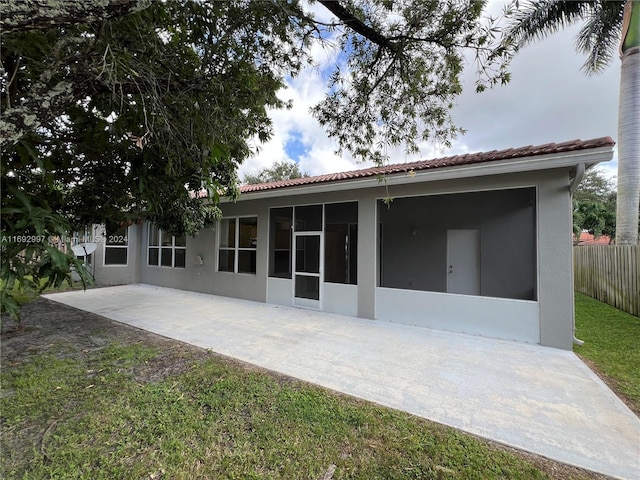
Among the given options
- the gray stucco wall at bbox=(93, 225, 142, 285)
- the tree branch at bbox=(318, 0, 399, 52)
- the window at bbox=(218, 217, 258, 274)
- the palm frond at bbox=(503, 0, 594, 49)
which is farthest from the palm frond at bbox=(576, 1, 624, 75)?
the gray stucco wall at bbox=(93, 225, 142, 285)

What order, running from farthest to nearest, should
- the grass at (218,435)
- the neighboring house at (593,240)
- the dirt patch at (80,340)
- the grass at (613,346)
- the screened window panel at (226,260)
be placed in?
the neighboring house at (593,240) < the screened window panel at (226,260) < the dirt patch at (80,340) < the grass at (613,346) < the grass at (218,435)

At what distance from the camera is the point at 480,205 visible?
801 cm

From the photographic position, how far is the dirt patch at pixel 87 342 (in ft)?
12.0

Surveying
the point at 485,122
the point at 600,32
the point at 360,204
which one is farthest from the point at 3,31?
the point at 600,32

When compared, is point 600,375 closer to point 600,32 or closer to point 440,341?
point 440,341

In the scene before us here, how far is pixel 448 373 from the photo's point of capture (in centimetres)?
382

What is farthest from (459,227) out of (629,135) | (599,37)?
(599,37)

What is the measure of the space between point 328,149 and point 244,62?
5.85 ft

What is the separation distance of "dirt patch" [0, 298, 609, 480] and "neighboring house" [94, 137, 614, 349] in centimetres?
207

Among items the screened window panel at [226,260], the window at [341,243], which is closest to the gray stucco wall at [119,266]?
the screened window panel at [226,260]

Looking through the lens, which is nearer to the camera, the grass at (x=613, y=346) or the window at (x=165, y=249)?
the grass at (x=613, y=346)

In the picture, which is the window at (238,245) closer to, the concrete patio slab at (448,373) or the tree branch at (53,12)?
A: the concrete patio slab at (448,373)

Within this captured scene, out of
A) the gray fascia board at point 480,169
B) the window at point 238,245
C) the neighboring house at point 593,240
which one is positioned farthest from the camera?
the neighboring house at point 593,240

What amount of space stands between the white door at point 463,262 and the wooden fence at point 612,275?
11.4ft
